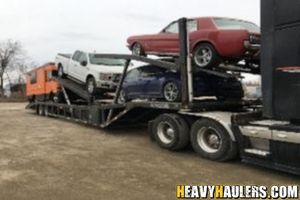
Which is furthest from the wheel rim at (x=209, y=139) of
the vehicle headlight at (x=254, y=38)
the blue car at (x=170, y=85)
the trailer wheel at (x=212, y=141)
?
the vehicle headlight at (x=254, y=38)

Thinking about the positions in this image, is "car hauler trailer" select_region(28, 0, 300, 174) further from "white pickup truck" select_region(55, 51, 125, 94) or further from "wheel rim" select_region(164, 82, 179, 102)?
"white pickup truck" select_region(55, 51, 125, 94)

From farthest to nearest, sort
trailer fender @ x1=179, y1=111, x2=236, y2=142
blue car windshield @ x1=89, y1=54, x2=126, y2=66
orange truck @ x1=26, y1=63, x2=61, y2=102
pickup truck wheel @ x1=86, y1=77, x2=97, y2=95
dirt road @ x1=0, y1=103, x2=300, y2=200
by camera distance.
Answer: orange truck @ x1=26, y1=63, x2=61, y2=102, blue car windshield @ x1=89, y1=54, x2=126, y2=66, pickup truck wheel @ x1=86, y1=77, x2=97, y2=95, trailer fender @ x1=179, y1=111, x2=236, y2=142, dirt road @ x1=0, y1=103, x2=300, y2=200

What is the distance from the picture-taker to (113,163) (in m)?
9.38

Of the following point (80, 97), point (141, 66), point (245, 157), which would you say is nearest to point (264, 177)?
point (245, 157)

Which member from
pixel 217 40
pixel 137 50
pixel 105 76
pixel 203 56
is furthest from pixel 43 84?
pixel 217 40

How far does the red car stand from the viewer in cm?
989

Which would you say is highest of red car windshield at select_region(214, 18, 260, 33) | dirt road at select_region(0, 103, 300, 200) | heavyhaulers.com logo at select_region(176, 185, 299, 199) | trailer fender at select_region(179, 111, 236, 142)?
red car windshield at select_region(214, 18, 260, 33)

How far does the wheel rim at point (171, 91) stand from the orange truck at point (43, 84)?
869 cm

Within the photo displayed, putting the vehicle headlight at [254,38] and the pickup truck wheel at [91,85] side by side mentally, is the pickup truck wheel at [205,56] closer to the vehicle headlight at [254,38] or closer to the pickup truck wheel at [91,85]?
the vehicle headlight at [254,38]

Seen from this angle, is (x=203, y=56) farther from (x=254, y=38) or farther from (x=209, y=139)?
(x=209, y=139)

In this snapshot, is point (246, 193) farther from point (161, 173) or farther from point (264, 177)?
point (161, 173)

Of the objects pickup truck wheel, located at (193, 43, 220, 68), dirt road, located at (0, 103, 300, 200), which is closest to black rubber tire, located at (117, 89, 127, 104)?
dirt road, located at (0, 103, 300, 200)

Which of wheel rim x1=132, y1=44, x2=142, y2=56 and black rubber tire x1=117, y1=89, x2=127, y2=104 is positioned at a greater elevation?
wheel rim x1=132, y1=44, x2=142, y2=56

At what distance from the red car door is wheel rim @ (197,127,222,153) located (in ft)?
7.95
